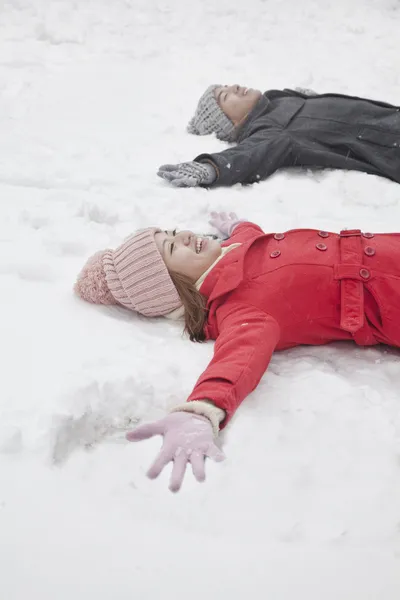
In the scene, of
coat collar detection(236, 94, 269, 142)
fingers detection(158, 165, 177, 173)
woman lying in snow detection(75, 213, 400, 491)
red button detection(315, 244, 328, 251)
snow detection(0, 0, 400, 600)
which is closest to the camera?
snow detection(0, 0, 400, 600)

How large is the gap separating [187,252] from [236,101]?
164 cm

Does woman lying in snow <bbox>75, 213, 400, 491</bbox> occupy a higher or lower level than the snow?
higher

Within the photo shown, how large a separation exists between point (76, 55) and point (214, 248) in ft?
10.2

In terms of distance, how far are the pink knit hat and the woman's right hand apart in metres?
0.56

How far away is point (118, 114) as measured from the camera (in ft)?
11.6

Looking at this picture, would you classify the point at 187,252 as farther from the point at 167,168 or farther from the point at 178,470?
the point at 167,168

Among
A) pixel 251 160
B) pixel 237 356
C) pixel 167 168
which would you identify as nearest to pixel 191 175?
pixel 167 168

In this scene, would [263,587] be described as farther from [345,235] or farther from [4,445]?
[345,235]

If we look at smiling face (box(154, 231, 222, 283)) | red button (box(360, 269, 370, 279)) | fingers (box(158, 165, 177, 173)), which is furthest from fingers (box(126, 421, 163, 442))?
fingers (box(158, 165, 177, 173))

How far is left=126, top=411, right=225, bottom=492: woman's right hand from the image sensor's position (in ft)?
3.92

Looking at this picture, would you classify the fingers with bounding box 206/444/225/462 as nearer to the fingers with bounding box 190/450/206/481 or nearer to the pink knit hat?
the fingers with bounding box 190/450/206/481

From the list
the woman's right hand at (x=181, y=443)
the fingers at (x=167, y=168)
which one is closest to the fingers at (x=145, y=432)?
the woman's right hand at (x=181, y=443)

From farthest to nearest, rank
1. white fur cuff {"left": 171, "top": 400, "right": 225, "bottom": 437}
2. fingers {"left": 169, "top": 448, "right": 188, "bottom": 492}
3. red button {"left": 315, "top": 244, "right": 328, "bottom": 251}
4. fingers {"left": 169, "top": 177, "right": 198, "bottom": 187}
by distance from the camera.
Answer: fingers {"left": 169, "top": 177, "right": 198, "bottom": 187} < red button {"left": 315, "top": 244, "right": 328, "bottom": 251} < white fur cuff {"left": 171, "top": 400, "right": 225, "bottom": 437} < fingers {"left": 169, "top": 448, "right": 188, "bottom": 492}

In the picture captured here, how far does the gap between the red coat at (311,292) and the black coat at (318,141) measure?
1.01 m
